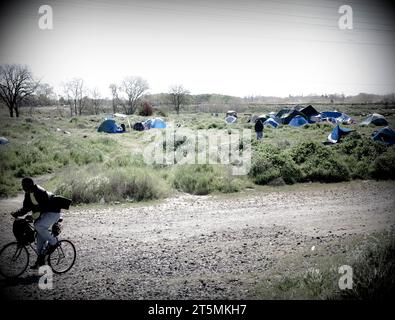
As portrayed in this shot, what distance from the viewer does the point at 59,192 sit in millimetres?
10641

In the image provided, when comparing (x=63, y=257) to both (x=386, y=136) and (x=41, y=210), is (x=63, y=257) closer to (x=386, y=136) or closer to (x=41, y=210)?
(x=41, y=210)

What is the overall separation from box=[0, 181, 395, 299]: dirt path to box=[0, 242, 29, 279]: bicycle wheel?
0.57 ft

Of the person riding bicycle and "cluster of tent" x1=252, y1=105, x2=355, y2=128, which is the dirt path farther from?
"cluster of tent" x1=252, y1=105, x2=355, y2=128

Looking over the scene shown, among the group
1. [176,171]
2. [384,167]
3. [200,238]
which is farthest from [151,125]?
[200,238]

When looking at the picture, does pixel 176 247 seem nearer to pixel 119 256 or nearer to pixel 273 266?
pixel 119 256

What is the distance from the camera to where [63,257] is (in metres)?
6.08

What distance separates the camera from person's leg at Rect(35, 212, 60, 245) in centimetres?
546

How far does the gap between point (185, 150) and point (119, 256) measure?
39.2ft

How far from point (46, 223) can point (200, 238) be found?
365 centimetres

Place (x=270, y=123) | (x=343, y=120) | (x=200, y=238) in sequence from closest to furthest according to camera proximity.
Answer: (x=200, y=238) → (x=270, y=123) → (x=343, y=120)

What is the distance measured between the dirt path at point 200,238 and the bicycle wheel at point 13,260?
175 millimetres

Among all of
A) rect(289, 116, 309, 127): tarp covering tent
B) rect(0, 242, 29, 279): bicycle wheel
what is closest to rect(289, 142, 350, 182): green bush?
rect(0, 242, 29, 279): bicycle wheel

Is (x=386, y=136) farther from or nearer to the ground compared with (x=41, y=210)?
farther from the ground
